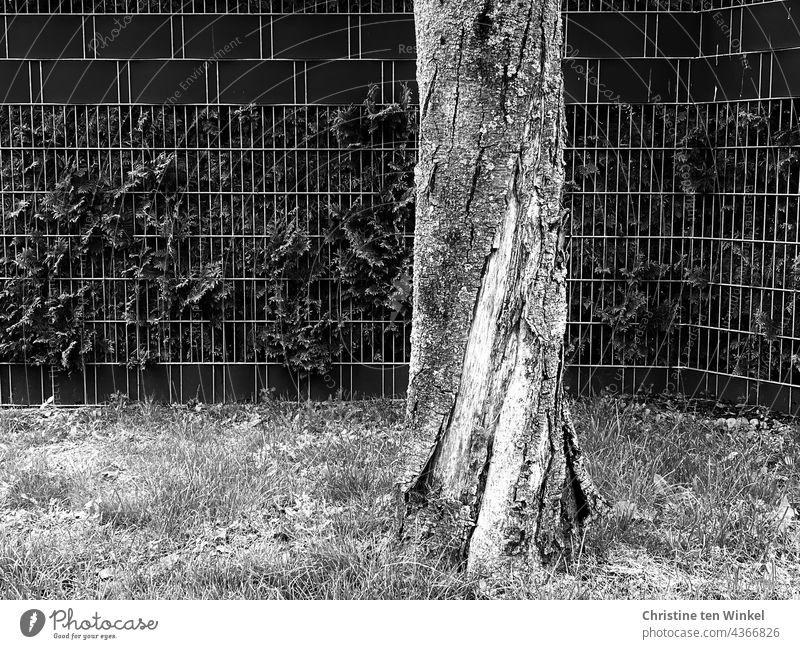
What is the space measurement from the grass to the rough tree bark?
0.89 ft

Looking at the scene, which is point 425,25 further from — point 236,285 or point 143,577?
point 236,285

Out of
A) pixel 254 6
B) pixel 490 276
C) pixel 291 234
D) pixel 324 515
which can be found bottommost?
pixel 324 515

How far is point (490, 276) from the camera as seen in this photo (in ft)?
12.8

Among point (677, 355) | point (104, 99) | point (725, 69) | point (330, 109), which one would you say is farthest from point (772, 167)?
point (104, 99)

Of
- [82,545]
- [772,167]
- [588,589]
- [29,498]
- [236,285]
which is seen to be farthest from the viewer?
[236,285]

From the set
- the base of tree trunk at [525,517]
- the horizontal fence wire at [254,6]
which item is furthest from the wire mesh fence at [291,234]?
the base of tree trunk at [525,517]

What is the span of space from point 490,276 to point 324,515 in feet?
5.29

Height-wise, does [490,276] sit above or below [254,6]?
below

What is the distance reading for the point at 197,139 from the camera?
7355 millimetres

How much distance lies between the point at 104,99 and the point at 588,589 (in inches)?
Result: 222

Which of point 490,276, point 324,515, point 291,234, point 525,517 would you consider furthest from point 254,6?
point 525,517

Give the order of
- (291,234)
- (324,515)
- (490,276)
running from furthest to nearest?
1. (291,234)
2. (324,515)
3. (490,276)

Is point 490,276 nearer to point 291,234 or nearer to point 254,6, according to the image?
point 291,234

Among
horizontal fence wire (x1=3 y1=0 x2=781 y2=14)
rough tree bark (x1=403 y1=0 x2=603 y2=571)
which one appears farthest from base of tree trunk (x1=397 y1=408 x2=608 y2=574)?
horizontal fence wire (x1=3 y1=0 x2=781 y2=14)
